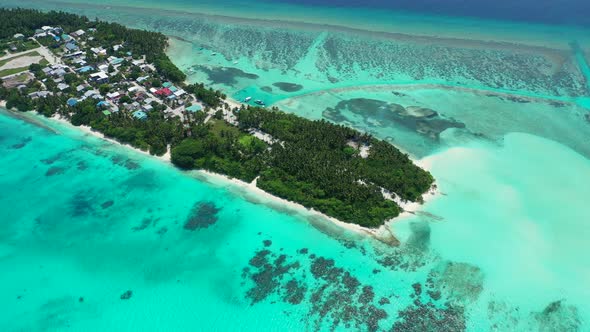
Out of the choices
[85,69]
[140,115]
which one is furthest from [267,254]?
[85,69]

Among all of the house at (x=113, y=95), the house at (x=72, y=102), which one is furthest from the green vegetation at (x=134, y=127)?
the house at (x=113, y=95)

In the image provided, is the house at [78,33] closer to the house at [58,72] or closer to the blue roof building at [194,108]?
the house at [58,72]

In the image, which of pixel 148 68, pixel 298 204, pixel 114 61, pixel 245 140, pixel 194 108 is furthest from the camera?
pixel 114 61

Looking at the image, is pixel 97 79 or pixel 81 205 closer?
pixel 81 205

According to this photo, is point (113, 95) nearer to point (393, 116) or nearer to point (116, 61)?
point (116, 61)

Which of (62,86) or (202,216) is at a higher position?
(62,86)

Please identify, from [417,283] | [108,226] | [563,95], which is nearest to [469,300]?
[417,283]

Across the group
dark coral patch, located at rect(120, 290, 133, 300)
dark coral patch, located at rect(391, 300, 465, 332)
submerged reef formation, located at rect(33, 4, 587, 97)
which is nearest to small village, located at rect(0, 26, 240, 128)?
submerged reef formation, located at rect(33, 4, 587, 97)
